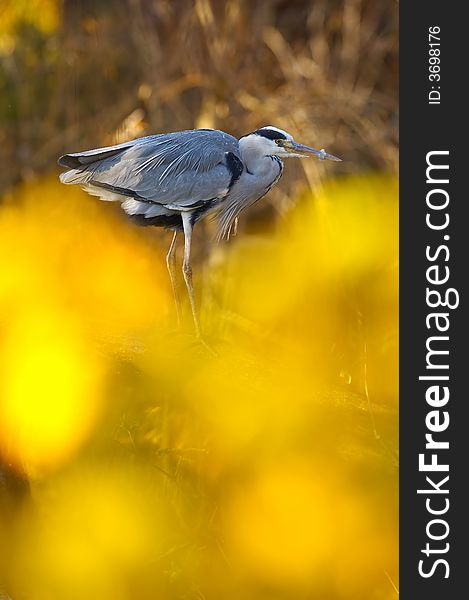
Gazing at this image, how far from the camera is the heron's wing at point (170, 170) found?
2.94m

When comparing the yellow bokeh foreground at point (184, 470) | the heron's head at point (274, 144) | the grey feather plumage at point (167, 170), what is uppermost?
the heron's head at point (274, 144)

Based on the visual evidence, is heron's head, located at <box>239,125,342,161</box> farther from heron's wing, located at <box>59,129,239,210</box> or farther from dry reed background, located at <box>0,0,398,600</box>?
dry reed background, located at <box>0,0,398,600</box>

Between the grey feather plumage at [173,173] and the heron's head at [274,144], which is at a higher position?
the heron's head at [274,144]

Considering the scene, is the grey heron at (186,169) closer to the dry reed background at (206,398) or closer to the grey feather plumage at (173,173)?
the grey feather plumage at (173,173)

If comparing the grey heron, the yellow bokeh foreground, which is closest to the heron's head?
the grey heron

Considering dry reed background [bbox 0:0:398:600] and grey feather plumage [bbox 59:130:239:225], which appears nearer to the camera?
dry reed background [bbox 0:0:398:600]

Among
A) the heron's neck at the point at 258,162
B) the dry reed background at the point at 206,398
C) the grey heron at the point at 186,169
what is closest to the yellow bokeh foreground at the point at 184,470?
the dry reed background at the point at 206,398

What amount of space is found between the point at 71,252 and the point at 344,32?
2.55 meters

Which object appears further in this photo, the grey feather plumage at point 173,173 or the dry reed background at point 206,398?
the grey feather plumage at point 173,173

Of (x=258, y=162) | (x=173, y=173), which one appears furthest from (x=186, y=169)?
(x=258, y=162)

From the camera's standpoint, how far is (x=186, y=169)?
2.95 meters

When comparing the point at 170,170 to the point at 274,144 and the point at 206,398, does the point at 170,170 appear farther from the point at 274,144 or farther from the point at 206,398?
the point at 206,398

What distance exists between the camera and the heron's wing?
2941mm

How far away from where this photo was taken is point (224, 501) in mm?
2553
